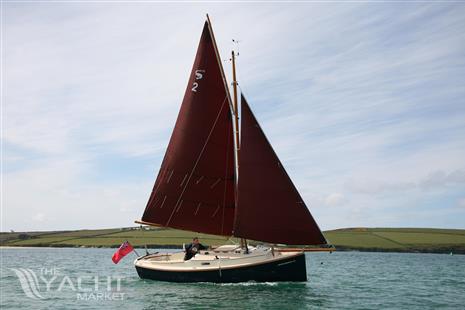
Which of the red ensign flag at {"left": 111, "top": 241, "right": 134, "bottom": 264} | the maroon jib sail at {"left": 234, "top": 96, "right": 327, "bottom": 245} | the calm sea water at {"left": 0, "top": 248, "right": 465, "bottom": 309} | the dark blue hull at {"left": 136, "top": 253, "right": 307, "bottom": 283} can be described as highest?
the maroon jib sail at {"left": 234, "top": 96, "right": 327, "bottom": 245}

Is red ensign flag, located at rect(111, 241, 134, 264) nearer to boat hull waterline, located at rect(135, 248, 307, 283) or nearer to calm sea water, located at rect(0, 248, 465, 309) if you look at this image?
calm sea water, located at rect(0, 248, 465, 309)

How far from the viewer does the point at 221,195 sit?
37469mm

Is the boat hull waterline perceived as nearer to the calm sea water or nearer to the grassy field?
the calm sea water

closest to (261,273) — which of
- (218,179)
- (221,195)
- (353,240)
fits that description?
(221,195)

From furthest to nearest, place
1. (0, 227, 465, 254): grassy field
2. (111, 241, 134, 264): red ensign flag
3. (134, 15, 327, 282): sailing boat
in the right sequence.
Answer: (0, 227, 465, 254): grassy field → (111, 241, 134, 264): red ensign flag → (134, 15, 327, 282): sailing boat

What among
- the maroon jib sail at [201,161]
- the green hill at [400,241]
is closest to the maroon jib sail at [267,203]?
the maroon jib sail at [201,161]

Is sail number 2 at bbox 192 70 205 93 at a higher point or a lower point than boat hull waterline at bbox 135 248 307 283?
higher

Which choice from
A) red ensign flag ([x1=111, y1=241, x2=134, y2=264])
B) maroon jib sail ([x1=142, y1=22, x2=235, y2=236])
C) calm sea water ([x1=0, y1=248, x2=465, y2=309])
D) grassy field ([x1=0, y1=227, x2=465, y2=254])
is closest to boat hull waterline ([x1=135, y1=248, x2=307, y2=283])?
calm sea water ([x1=0, y1=248, x2=465, y2=309])

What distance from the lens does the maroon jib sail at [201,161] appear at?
Answer: 37.5 metres

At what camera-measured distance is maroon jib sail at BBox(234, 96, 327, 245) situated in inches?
1347

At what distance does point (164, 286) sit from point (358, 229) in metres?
126

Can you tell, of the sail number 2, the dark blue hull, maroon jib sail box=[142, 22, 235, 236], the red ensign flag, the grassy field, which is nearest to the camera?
the dark blue hull

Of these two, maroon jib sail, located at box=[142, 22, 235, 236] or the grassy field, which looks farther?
the grassy field

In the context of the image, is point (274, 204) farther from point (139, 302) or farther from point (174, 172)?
point (139, 302)
